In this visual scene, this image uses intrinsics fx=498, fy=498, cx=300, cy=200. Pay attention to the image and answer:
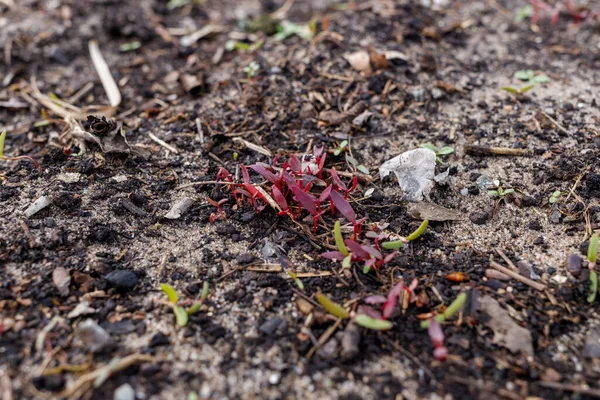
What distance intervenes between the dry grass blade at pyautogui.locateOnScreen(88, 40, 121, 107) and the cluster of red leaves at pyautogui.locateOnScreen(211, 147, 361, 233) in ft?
4.24

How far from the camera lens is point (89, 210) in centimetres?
252

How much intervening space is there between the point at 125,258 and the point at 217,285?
1.55ft

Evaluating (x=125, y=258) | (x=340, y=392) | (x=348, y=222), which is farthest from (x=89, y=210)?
(x=340, y=392)

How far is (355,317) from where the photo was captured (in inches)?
77.7

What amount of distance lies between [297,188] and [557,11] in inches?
123

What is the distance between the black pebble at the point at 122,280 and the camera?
2176mm

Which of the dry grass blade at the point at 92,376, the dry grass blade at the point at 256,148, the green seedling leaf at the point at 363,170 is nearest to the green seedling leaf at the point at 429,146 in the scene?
the green seedling leaf at the point at 363,170

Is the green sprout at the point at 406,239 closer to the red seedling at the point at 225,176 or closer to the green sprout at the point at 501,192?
the green sprout at the point at 501,192

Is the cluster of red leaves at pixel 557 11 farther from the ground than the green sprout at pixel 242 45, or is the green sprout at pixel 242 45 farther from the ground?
the green sprout at pixel 242 45

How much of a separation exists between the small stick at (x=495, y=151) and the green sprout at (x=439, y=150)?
12cm

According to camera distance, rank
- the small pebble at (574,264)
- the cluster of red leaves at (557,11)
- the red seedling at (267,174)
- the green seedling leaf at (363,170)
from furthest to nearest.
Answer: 1. the cluster of red leaves at (557,11)
2. the green seedling leaf at (363,170)
3. the red seedling at (267,174)
4. the small pebble at (574,264)

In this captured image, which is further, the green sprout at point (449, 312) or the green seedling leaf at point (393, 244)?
the green seedling leaf at point (393, 244)

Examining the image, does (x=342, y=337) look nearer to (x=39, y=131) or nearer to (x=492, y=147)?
(x=492, y=147)

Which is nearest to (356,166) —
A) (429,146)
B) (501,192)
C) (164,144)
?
(429,146)
